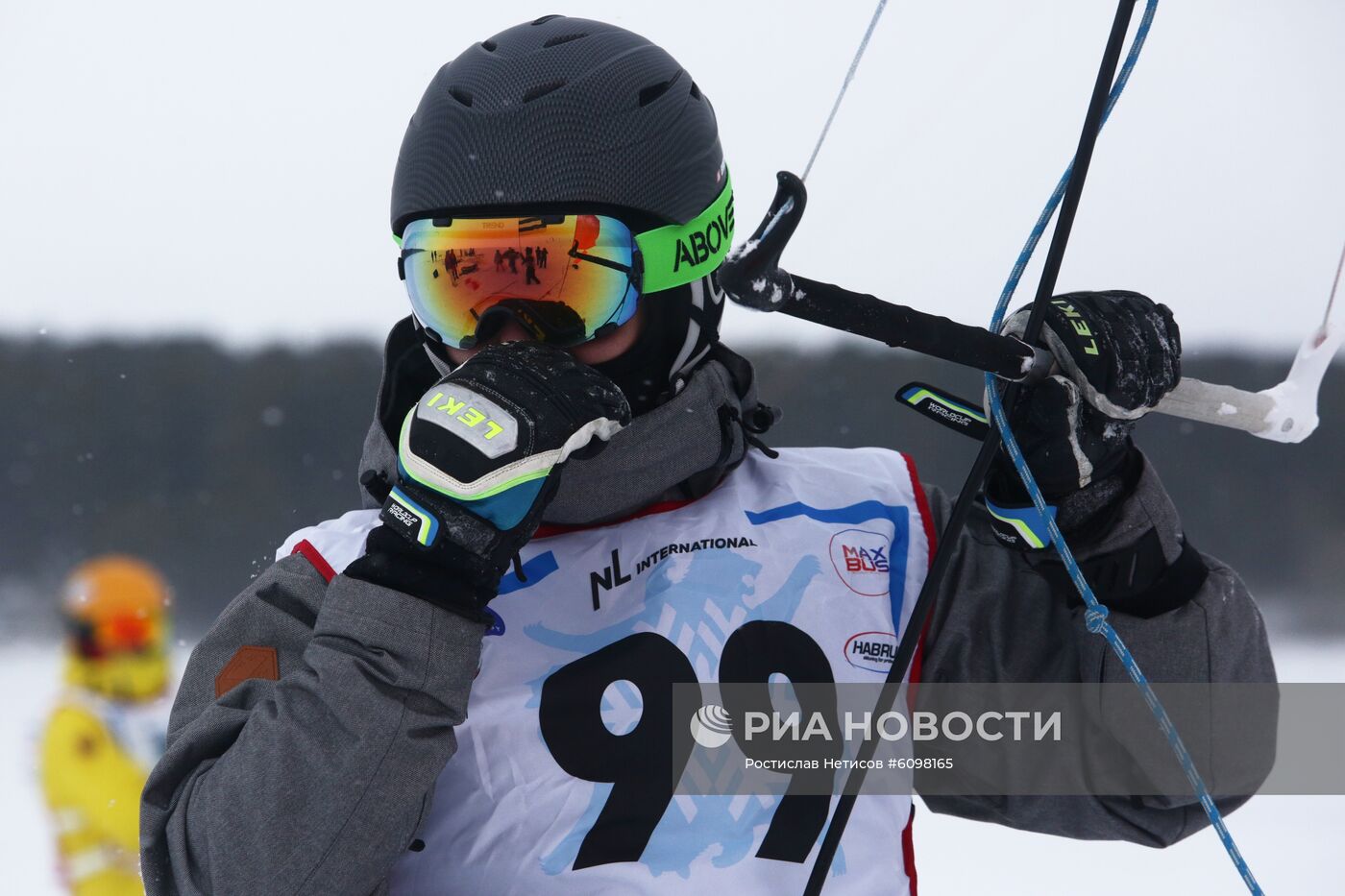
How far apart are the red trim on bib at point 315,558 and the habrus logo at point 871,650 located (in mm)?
578

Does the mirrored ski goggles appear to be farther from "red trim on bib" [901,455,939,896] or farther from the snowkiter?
"red trim on bib" [901,455,939,896]

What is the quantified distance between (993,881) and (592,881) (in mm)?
2233

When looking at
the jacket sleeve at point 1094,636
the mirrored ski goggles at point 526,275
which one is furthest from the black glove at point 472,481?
the jacket sleeve at point 1094,636

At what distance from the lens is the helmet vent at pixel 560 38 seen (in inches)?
56.2

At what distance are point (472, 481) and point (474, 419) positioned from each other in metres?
0.06

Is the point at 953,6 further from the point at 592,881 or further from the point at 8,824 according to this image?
the point at 8,824

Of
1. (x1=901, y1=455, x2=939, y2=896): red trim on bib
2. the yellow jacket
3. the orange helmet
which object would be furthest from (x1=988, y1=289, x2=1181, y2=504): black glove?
the orange helmet

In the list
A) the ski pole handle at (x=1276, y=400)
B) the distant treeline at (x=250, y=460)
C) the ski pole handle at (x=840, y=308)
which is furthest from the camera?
the distant treeline at (x=250, y=460)

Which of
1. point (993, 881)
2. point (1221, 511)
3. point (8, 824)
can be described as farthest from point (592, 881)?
point (1221, 511)

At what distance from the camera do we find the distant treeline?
15.9 ft

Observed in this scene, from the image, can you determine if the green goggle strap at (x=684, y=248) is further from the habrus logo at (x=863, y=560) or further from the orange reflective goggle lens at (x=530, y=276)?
the habrus logo at (x=863, y=560)

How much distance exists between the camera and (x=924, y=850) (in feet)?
10.8

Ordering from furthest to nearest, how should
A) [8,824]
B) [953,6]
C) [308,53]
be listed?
[308,53], [8,824], [953,6]

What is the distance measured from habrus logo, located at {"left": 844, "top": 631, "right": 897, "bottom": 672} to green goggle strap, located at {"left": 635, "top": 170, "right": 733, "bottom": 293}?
462 mm
